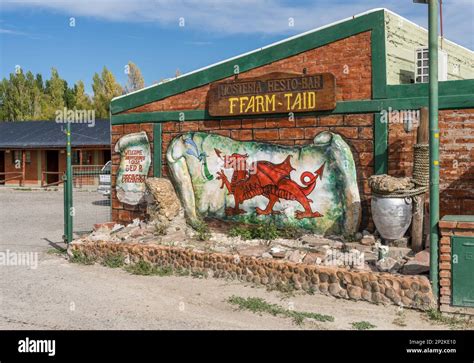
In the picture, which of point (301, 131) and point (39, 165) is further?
point (39, 165)

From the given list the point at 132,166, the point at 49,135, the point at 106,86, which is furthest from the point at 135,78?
the point at 132,166

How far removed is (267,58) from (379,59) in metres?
2.32

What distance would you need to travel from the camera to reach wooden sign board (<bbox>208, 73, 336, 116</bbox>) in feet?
32.4

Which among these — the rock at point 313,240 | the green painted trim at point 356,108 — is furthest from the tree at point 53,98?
the rock at point 313,240

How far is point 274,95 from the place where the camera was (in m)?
10.4

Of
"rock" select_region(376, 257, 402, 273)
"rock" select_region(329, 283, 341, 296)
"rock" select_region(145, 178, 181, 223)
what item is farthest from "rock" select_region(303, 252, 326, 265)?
"rock" select_region(145, 178, 181, 223)

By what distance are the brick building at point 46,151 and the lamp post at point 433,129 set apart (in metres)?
25.8

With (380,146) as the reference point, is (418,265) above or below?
below

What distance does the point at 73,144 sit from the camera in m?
30.8

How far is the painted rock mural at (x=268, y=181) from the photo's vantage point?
977 cm

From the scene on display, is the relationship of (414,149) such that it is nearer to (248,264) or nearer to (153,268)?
(248,264)

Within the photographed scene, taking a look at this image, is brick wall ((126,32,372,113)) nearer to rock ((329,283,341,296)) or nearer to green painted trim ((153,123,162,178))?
green painted trim ((153,123,162,178))

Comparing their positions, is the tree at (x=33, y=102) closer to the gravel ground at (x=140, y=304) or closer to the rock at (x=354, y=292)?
the gravel ground at (x=140, y=304)

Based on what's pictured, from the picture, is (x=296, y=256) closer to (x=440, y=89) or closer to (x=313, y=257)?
(x=313, y=257)
